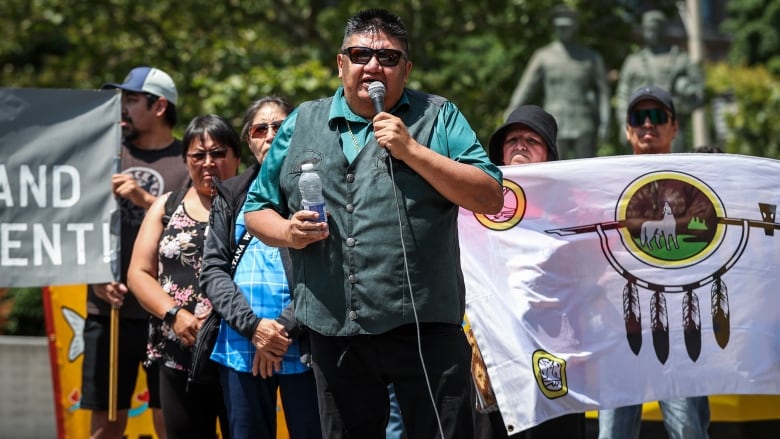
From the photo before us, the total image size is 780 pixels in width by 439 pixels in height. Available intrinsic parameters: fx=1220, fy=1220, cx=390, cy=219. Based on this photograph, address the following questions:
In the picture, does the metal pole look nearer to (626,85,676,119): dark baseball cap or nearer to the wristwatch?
(626,85,676,119): dark baseball cap

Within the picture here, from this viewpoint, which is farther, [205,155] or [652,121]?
[652,121]

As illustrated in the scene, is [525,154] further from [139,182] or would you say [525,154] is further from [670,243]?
[139,182]

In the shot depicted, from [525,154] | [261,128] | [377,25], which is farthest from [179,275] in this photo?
[377,25]

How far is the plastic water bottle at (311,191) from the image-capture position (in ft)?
13.4

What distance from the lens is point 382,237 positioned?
161 inches

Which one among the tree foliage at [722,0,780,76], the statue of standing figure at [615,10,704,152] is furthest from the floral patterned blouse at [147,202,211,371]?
the tree foliage at [722,0,780,76]

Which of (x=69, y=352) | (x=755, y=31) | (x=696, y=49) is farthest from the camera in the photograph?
(x=755, y=31)

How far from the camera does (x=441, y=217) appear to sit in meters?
4.16

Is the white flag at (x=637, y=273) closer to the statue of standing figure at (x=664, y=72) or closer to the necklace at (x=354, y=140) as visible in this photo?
the necklace at (x=354, y=140)

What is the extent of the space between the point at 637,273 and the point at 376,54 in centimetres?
207

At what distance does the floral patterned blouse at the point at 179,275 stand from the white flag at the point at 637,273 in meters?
1.25

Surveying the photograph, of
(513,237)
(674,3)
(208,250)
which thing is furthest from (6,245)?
(674,3)

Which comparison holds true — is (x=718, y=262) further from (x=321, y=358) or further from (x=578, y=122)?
(x=578, y=122)

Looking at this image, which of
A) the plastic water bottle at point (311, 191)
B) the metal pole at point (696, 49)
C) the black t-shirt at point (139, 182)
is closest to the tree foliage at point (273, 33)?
the metal pole at point (696, 49)
